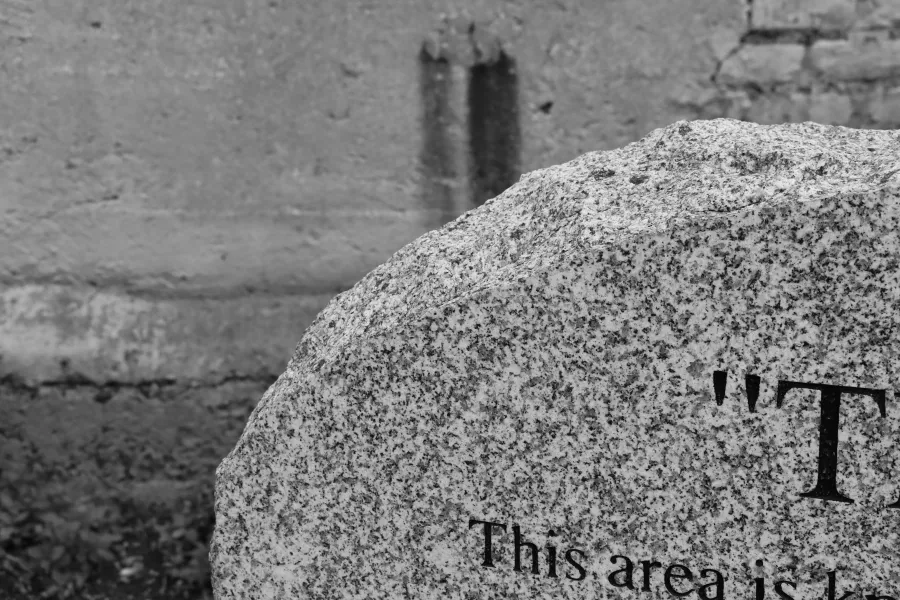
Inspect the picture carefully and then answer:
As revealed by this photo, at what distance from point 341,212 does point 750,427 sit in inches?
76.2

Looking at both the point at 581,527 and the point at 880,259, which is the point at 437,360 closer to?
the point at 581,527

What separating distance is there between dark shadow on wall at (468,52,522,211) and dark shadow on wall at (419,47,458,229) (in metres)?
0.07

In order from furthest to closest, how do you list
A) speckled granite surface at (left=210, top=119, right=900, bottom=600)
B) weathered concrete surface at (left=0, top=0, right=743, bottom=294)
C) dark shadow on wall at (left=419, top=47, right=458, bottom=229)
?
dark shadow on wall at (left=419, top=47, right=458, bottom=229)
weathered concrete surface at (left=0, top=0, right=743, bottom=294)
speckled granite surface at (left=210, top=119, right=900, bottom=600)

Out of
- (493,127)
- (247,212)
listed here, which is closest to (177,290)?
(247,212)

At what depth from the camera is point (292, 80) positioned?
293 cm

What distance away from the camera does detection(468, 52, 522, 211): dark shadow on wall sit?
2977mm

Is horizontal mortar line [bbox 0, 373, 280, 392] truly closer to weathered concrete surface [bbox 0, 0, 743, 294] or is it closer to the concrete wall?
the concrete wall

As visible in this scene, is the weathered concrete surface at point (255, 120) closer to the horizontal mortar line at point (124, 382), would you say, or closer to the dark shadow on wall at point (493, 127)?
the dark shadow on wall at point (493, 127)

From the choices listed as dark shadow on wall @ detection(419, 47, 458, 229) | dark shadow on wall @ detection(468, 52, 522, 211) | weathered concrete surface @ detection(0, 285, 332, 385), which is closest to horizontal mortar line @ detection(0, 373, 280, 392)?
weathered concrete surface @ detection(0, 285, 332, 385)

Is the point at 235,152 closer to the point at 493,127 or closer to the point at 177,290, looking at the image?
the point at 177,290

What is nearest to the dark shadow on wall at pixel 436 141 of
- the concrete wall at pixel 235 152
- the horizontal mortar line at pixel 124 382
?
the concrete wall at pixel 235 152

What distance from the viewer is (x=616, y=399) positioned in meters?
1.35

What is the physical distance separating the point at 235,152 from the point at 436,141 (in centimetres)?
60

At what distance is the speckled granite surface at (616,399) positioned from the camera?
1257 millimetres
